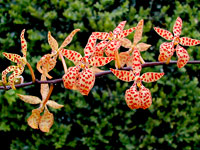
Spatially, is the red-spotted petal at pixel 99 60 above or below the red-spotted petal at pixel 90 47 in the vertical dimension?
below

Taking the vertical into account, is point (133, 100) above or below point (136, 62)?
below

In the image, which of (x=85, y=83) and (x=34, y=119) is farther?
(x=34, y=119)

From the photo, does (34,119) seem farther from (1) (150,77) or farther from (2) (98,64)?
(1) (150,77)

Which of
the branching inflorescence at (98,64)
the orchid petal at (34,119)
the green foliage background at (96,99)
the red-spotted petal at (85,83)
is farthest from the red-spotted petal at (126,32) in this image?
the green foliage background at (96,99)

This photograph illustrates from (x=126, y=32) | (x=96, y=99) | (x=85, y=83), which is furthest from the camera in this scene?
(x=96, y=99)

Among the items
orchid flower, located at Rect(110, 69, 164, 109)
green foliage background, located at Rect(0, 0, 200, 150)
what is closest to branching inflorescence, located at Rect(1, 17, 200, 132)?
orchid flower, located at Rect(110, 69, 164, 109)

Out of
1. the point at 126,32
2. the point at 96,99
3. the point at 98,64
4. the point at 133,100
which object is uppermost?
the point at 126,32

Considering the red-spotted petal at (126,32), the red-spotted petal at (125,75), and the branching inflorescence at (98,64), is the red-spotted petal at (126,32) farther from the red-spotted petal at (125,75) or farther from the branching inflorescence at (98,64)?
the red-spotted petal at (125,75)

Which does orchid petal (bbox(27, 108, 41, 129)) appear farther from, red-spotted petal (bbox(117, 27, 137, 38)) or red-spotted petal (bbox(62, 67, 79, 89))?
red-spotted petal (bbox(117, 27, 137, 38))

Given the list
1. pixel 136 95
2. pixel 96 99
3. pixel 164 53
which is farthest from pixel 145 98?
pixel 96 99
